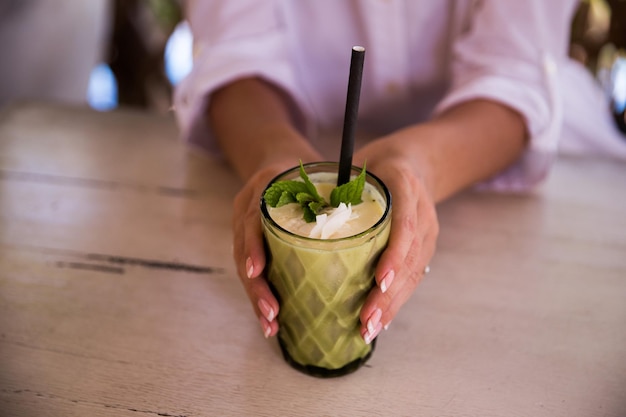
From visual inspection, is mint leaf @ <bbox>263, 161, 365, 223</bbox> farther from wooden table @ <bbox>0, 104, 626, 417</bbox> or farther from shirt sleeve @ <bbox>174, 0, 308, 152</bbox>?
shirt sleeve @ <bbox>174, 0, 308, 152</bbox>

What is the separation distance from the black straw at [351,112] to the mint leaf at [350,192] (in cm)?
3

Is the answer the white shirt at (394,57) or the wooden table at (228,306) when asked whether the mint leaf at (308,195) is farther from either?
the white shirt at (394,57)

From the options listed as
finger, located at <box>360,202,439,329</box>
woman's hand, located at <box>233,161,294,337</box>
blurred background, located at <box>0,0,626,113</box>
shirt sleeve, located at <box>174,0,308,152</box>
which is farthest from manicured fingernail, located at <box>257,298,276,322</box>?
blurred background, located at <box>0,0,626,113</box>

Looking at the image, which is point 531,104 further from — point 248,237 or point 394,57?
point 248,237

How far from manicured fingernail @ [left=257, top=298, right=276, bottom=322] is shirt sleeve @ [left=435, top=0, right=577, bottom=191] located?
613mm

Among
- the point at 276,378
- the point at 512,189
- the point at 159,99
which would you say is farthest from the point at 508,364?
the point at 159,99

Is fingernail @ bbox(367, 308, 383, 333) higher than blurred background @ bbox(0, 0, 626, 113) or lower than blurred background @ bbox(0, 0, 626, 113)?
higher

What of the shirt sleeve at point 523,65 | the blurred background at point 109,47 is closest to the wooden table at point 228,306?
the shirt sleeve at point 523,65

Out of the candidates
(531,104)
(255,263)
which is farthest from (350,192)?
(531,104)

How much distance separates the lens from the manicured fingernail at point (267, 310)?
82cm

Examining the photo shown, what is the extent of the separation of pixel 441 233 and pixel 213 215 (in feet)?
1.47

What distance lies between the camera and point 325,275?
0.77 m

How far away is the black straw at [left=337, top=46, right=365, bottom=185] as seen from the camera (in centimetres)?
73

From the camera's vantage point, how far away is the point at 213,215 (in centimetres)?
122
